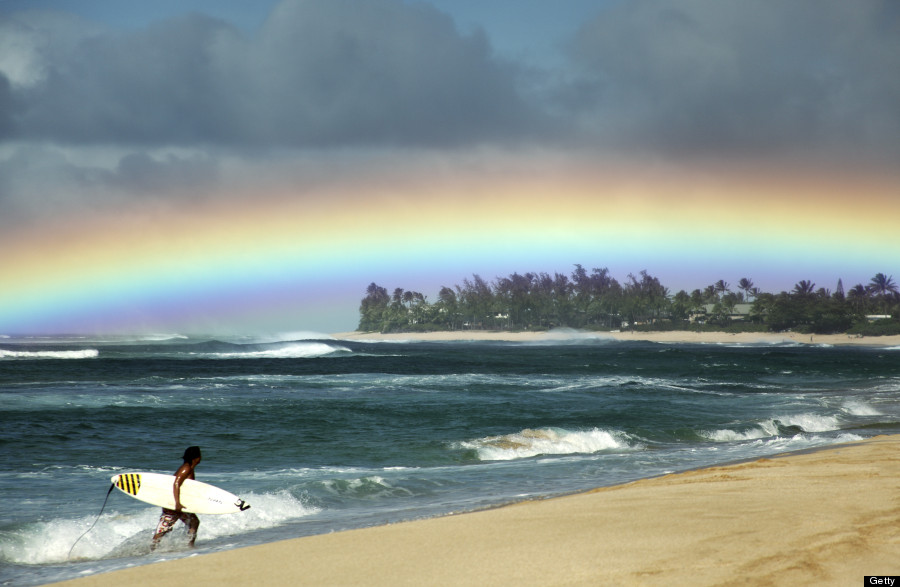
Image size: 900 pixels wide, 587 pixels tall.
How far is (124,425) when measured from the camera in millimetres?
22141

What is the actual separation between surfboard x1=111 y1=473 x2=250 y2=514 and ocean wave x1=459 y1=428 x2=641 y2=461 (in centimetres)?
848

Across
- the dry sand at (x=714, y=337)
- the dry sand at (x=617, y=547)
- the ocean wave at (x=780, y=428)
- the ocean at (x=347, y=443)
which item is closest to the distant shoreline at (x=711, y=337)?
the dry sand at (x=714, y=337)

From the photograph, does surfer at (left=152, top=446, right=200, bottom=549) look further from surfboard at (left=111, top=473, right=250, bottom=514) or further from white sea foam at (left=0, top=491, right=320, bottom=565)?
white sea foam at (left=0, top=491, right=320, bottom=565)

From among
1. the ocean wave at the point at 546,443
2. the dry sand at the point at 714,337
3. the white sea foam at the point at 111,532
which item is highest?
the white sea foam at the point at 111,532

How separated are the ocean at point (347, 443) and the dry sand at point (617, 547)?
177cm

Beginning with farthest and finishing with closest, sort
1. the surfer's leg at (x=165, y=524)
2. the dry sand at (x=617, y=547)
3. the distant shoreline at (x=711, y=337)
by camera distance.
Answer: the distant shoreline at (x=711, y=337)
the surfer's leg at (x=165, y=524)
the dry sand at (x=617, y=547)

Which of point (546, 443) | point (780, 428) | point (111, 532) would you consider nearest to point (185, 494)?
point (111, 532)

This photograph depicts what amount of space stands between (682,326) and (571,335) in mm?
27662

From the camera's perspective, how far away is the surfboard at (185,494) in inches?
368

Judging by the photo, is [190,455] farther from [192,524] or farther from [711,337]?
[711,337]

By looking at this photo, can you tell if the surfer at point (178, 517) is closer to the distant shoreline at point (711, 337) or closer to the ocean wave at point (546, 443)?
the ocean wave at point (546, 443)

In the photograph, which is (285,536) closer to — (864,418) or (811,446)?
(811,446)

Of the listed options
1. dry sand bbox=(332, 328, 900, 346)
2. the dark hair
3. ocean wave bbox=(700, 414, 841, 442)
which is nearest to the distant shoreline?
dry sand bbox=(332, 328, 900, 346)

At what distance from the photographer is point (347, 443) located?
19.2 m
